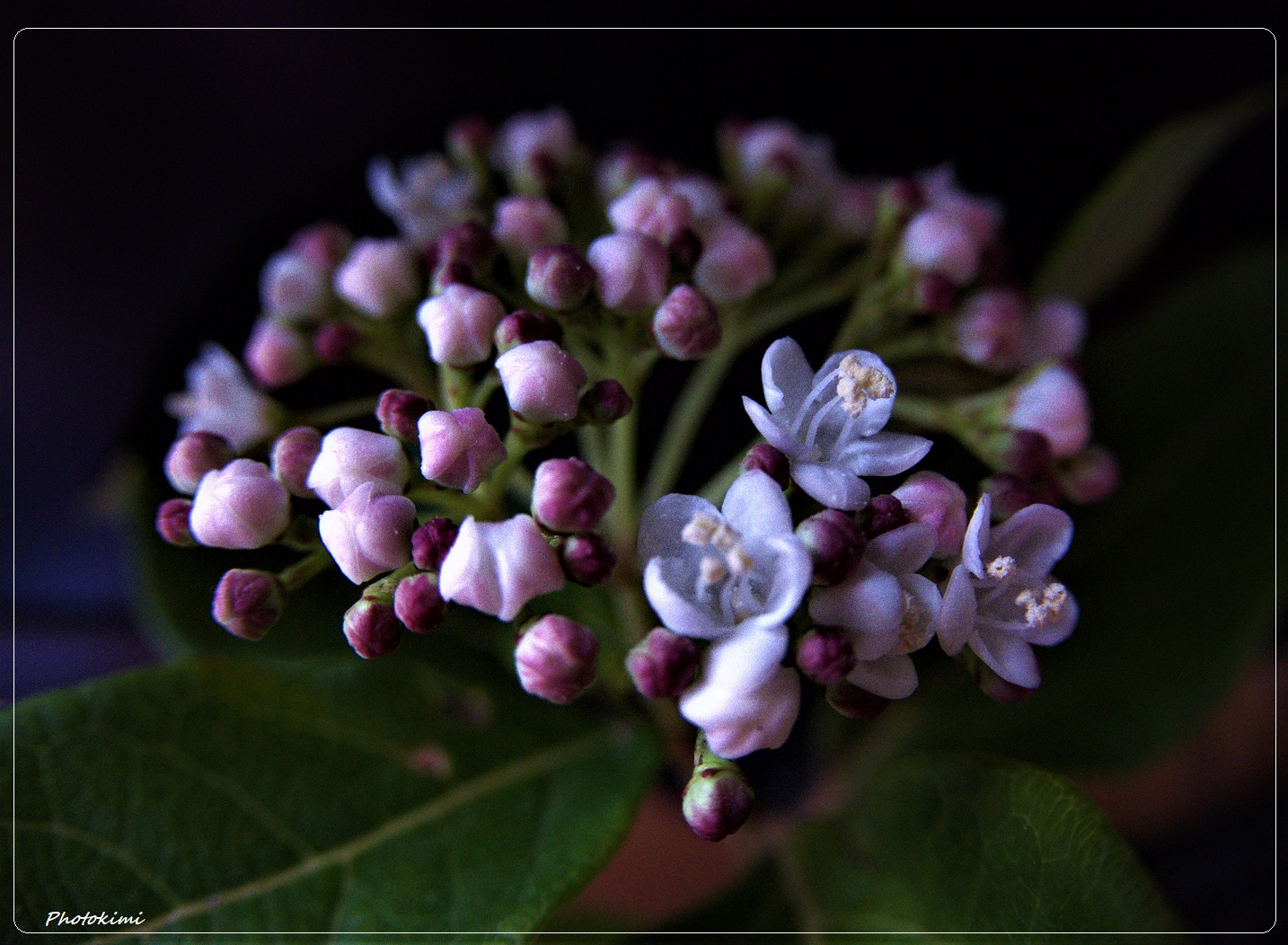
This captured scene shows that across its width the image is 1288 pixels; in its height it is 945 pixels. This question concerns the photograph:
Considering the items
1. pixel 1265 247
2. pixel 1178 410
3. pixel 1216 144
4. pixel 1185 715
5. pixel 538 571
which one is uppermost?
pixel 538 571

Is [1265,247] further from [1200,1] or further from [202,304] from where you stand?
[202,304]

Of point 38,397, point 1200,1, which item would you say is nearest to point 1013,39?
point 1200,1

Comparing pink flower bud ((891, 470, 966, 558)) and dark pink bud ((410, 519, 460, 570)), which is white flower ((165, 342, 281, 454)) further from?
pink flower bud ((891, 470, 966, 558))

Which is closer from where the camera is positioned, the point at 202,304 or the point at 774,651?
the point at 774,651

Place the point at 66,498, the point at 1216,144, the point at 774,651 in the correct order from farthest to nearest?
1. the point at 66,498
2. the point at 1216,144
3. the point at 774,651

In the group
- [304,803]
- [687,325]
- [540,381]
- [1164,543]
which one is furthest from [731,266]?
[1164,543]

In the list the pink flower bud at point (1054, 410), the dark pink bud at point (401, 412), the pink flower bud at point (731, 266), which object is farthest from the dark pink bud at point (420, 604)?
the pink flower bud at point (1054, 410)

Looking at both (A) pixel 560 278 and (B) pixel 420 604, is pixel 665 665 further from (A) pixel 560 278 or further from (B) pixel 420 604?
(A) pixel 560 278

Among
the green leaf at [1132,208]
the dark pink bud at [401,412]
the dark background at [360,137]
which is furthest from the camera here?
the dark background at [360,137]

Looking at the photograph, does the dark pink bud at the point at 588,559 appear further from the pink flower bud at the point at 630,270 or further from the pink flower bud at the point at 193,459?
the pink flower bud at the point at 193,459
